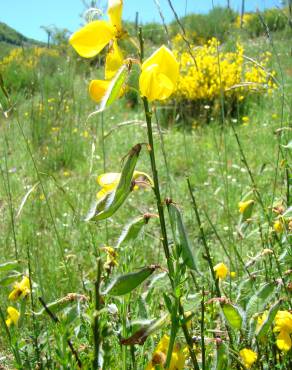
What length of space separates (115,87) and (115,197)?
142 millimetres

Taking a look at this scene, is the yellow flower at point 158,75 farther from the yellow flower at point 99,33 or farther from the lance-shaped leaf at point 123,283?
the lance-shaped leaf at point 123,283

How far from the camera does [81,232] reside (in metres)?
2.12

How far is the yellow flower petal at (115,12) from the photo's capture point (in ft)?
2.29

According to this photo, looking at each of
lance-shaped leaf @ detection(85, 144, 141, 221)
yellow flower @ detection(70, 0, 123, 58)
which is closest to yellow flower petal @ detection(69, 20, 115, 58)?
yellow flower @ detection(70, 0, 123, 58)

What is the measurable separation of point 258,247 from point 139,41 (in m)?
1.59

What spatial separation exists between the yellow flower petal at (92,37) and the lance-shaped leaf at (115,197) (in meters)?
0.16

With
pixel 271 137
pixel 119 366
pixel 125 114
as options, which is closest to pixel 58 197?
pixel 271 137

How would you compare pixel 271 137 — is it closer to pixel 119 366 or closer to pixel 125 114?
pixel 125 114

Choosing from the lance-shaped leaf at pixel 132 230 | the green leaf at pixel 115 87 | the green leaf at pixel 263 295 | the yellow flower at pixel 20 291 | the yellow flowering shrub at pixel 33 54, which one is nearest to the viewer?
the green leaf at pixel 115 87

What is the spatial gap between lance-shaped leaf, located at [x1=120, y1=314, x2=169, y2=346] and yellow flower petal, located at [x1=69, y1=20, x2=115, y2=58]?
38 cm

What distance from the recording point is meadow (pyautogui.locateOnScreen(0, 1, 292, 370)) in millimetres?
688

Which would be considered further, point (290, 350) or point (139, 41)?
point (290, 350)

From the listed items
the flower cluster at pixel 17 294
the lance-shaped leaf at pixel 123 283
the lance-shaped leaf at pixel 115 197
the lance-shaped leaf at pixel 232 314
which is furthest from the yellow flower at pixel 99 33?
the flower cluster at pixel 17 294

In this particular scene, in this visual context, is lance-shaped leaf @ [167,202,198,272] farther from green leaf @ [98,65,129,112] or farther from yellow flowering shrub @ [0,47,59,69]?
yellow flowering shrub @ [0,47,59,69]
